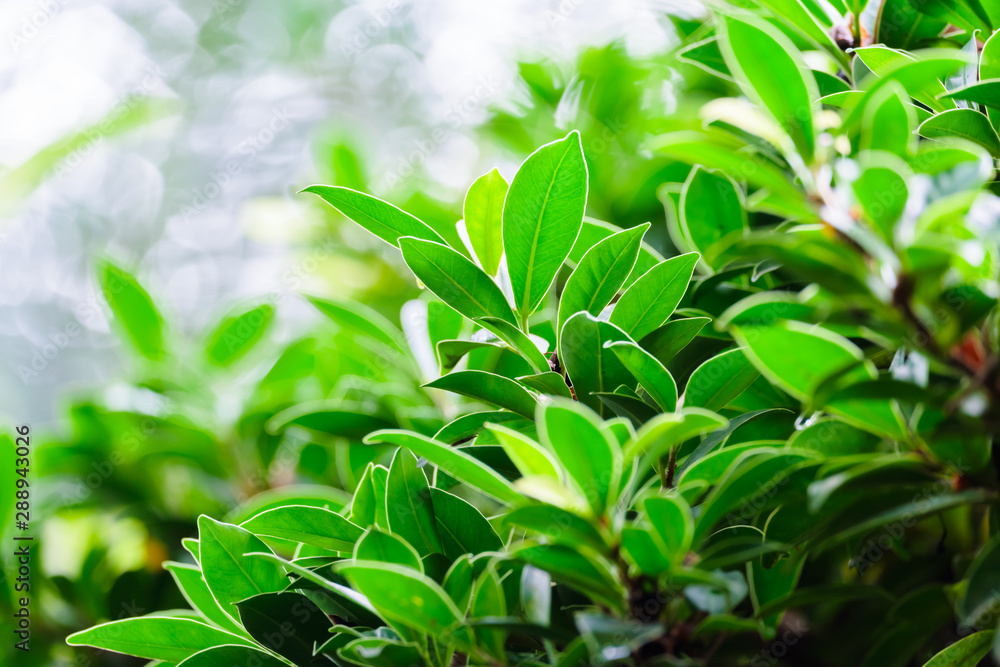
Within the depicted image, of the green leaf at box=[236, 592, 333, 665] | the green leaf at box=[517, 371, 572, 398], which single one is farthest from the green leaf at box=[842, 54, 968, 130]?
the green leaf at box=[236, 592, 333, 665]

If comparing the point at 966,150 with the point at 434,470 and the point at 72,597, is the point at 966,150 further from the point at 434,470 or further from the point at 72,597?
the point at 72,597

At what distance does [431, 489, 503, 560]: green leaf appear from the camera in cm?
49

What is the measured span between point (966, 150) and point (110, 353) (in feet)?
13.1

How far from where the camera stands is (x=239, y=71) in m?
4.46

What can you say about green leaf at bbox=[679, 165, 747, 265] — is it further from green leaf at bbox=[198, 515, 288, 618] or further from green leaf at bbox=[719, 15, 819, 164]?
green leaf at bbox=[198, 515, 288, 618]

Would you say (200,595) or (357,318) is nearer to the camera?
(200,595)

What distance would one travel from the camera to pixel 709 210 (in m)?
0.59

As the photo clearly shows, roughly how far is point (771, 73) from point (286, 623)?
18.0 inches

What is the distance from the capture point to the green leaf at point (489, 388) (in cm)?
47

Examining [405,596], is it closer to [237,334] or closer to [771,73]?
[771,73]

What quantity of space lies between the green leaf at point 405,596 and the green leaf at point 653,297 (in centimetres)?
22
